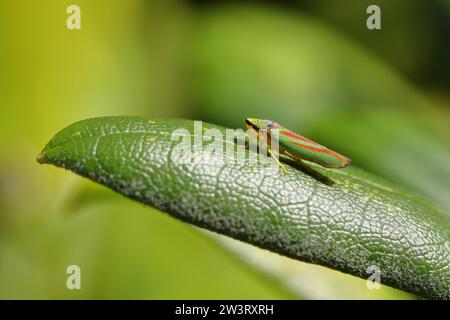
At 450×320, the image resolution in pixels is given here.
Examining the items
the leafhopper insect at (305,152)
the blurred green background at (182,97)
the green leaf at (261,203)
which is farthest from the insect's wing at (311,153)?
the blurred green background at (182,97)

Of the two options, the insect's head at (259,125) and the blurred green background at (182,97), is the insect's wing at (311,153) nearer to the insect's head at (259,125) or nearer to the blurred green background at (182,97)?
the insect's head at (259,125)

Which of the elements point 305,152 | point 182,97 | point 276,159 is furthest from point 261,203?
point 182,97

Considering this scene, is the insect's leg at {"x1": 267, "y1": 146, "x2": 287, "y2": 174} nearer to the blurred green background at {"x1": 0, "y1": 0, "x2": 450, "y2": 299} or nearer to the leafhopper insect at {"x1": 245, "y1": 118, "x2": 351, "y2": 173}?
the leafhopper insect at {"x1": 245, "y1": 118, "x2": 351, "y2": 173}

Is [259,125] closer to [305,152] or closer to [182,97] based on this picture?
[305,152]

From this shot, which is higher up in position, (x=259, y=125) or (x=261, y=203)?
(x=259, y=125)

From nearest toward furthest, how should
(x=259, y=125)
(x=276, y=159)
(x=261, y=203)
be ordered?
(x=261, y=203) → (x=276, y=159) → (x=259, y=125)

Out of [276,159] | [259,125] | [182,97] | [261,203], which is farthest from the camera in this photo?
[182,97]
